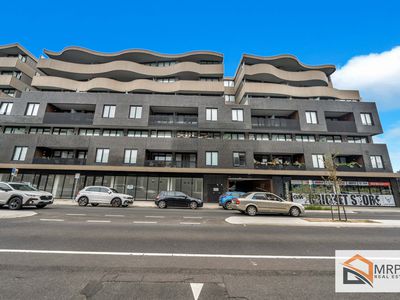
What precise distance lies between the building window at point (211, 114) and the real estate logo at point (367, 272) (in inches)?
877

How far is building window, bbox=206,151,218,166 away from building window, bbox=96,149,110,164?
13.1 metres

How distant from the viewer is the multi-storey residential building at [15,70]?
99.7 feet

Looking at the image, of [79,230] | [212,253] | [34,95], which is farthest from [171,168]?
[34,95]

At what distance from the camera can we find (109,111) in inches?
1026

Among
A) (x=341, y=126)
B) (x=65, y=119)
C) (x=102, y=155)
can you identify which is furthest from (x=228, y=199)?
(x=65, y=119)

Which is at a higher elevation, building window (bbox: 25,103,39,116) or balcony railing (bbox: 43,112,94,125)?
building window (bbox: 25,103,39,116)

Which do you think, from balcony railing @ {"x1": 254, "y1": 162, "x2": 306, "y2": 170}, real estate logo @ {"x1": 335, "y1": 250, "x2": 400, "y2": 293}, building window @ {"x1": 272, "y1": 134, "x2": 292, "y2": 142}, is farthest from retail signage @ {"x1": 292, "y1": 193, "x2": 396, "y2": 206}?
real estate logo @ {"x1": 335, "y1": 250, "x2": 400, "y2": 293}

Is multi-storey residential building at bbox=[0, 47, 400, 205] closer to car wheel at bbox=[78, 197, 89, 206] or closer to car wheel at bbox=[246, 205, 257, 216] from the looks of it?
car wheel at bbox=[78, 197, 89, 206]

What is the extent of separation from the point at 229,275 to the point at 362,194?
27913 millimetres

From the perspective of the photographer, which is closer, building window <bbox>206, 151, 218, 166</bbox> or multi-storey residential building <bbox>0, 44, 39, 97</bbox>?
building window <bbox>206, 151, 218, 166</bbox>

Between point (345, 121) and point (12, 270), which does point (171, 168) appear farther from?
point (345, 121)

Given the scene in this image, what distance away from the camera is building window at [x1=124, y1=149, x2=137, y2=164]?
2366 centimetres

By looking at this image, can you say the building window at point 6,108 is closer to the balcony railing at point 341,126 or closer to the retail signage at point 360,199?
the retail signage at point 360,199

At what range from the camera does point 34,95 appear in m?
26.6
